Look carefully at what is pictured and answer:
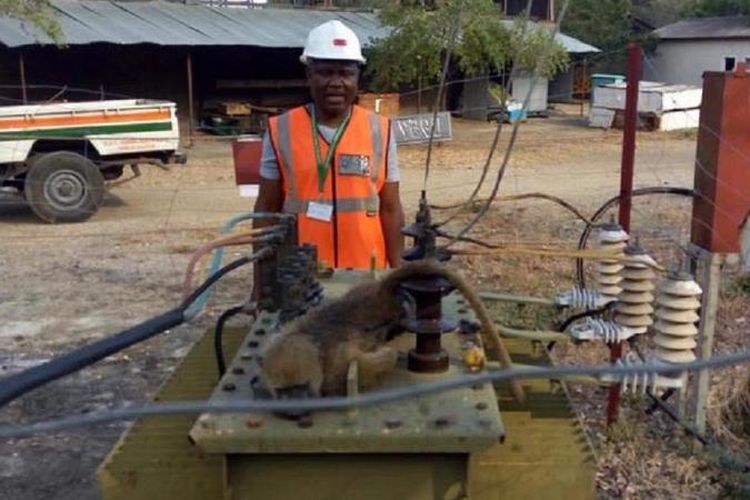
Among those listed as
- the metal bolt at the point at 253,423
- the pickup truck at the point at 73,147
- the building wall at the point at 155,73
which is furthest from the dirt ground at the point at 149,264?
the building wall at the point at 155,73

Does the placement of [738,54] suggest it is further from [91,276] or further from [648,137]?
[91,276]

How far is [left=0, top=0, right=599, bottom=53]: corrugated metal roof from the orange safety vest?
15090 millimetres

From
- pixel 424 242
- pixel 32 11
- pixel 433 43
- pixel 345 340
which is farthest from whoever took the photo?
pixel 433 43

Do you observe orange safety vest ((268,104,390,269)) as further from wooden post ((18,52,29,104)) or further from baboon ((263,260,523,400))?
wooden post ((18,52,29,104))

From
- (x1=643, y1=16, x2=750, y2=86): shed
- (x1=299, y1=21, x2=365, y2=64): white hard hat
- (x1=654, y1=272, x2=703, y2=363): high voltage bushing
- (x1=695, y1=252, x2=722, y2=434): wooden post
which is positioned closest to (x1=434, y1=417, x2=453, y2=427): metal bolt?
(x1=654, y1=272, x2=703, y2=363): high voltage bushing

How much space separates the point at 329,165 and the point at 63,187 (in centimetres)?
820

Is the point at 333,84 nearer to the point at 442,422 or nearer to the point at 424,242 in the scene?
the point at 424,242

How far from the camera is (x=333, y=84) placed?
3607mm

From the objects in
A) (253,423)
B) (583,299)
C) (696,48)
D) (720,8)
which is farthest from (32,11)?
(720,8)

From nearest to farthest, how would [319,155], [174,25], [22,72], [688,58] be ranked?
1. [319,155]
2. [22,72]
3. [174,25]
4. [688,58]

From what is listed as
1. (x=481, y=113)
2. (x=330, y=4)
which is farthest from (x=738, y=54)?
(x=330, y=4)

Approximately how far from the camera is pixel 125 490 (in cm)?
212

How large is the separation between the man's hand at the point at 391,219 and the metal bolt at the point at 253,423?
199 cm

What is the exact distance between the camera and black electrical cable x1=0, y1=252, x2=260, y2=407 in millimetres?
1551
